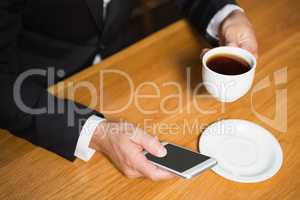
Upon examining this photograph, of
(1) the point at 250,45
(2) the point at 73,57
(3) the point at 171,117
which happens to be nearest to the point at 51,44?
(2) the point at 73,57

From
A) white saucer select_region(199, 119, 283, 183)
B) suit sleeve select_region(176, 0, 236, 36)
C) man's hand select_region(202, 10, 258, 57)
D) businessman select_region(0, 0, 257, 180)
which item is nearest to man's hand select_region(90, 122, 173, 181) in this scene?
businessman select_region(0, 0, 257, 180)

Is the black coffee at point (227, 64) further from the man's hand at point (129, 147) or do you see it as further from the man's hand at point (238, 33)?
the man's hand at point (129, 147)

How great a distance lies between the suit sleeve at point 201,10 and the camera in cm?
104

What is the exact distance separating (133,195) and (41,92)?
13.1 inches

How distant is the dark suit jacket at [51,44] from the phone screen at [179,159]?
0.20 metres

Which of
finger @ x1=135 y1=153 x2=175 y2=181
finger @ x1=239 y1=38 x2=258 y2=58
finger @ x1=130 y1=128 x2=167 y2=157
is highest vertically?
finger @ x1=239 y1=38 x2=258 y2=58

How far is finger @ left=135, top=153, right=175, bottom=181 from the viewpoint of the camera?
69 cm

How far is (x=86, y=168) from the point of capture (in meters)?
0.76

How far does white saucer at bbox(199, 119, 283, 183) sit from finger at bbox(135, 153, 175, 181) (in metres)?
0.11

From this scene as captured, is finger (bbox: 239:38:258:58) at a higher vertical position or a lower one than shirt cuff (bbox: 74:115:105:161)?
higher

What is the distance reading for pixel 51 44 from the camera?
1.14m

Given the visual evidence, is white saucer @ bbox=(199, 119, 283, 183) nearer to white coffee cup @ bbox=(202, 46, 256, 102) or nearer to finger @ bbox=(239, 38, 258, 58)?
white coffee cup @ bbox=(202, 46, 256, 102)

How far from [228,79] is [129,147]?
241mm

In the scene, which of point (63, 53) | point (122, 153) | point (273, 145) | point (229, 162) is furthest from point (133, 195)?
point (63, 53)
